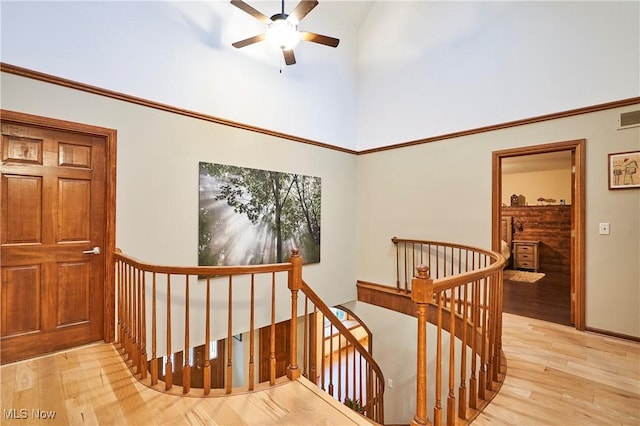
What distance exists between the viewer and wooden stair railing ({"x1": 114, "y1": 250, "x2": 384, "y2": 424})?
2.05 meters

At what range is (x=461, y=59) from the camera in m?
4.05

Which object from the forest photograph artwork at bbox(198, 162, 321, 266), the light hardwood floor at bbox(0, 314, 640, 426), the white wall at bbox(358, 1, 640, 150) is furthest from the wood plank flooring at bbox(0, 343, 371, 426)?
the white wall at bbox(358, 1, 640, 150)

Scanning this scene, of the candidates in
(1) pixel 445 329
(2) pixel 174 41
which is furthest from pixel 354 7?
(1) pixel 445 329

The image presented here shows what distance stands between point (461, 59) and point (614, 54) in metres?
1.55

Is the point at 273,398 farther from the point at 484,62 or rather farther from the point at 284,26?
the point at 484,62

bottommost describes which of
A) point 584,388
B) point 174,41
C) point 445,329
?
point 445,329

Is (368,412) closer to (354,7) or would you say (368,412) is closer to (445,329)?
(445,329)

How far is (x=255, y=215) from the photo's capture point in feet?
12.6

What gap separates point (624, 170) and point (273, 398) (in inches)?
150

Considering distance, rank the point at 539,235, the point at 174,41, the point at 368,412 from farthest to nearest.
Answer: the point at 539,235, the point at 368,412, the point at 174,41

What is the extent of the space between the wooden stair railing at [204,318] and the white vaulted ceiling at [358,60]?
191 centimetres

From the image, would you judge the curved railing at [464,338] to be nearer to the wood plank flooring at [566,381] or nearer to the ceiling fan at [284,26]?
the wood plank flooring at [566,381]

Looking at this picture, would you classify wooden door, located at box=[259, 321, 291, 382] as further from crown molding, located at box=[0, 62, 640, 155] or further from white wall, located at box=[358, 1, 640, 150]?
white wall, located at box=[358, 1, 640, 150]

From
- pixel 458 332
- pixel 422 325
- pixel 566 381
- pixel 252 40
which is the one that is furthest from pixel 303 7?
pixel 458 332
